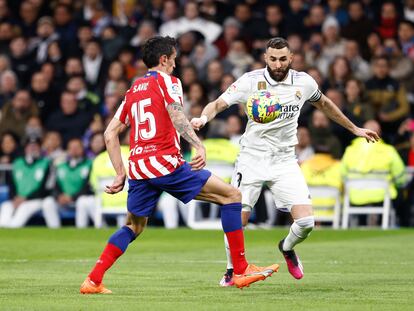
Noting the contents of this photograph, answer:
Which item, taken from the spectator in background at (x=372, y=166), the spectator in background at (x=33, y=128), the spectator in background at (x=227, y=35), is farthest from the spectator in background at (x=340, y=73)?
the spectator in background at (x=33, y=128)

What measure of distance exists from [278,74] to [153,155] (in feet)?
6.28

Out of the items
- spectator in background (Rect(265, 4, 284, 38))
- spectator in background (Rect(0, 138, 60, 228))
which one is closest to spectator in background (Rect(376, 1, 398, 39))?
spectator in background (Rect(265, 4, 284, 38))

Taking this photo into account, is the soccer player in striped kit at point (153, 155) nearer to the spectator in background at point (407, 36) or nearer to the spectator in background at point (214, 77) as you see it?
the spectator in background at point (214, 77)

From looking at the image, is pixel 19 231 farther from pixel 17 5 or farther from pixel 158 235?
pixel 17 5

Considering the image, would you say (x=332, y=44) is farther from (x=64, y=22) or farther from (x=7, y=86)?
(x=7, y=86)

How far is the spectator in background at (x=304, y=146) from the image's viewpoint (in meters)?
20.4

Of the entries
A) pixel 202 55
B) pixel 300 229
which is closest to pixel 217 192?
pixel 300 229

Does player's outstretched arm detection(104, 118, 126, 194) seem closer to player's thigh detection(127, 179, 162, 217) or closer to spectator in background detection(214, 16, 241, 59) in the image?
player's thigh detection(127, 179, 162, 217)

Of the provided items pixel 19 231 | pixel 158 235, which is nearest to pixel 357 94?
→ pixel 158 235

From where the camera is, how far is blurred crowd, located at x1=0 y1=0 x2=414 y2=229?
21016 millimetres

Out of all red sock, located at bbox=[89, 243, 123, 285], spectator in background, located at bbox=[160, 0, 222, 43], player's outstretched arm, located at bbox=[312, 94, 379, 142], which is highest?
spectator in background, located at bbox=[160, 0, 222, 43]

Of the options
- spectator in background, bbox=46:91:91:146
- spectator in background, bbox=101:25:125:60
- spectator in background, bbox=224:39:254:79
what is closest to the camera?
spectator in background, bbox=224:39:254:79

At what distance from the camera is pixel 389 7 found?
901 inches

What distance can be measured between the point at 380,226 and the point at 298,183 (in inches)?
372
